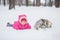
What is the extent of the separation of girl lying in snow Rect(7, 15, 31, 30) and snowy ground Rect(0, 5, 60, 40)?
35mm

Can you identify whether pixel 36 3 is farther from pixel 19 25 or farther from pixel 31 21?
pixel 19 25

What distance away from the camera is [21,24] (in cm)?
159

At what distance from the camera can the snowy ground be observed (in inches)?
62.2

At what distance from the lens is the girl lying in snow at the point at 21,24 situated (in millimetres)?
1586

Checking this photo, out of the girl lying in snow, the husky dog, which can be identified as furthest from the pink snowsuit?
the husky dog

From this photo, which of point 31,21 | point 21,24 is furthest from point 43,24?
point 21,24

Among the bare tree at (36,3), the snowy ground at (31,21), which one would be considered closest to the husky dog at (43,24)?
the snowy ground at (31,21)

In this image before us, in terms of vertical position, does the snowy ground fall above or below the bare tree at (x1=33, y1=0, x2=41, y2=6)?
below

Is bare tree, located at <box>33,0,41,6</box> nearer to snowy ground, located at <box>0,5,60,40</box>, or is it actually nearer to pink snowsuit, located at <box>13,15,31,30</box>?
snowy ground, located at <box>0,5,60,40</box>

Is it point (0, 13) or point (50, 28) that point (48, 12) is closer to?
point (50, 28)

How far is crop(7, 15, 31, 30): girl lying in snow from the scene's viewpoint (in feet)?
5.20

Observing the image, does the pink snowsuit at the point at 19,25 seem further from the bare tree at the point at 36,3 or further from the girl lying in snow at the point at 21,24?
the bare tree at the point at 36,3

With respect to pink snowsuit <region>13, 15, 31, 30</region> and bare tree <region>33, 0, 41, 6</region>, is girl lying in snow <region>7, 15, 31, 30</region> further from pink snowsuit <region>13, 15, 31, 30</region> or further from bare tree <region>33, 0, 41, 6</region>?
bare tree <region>33, 0, 41, 6</region>

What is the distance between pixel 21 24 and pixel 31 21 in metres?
0.12
